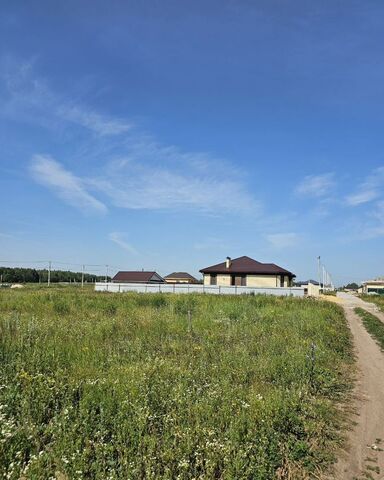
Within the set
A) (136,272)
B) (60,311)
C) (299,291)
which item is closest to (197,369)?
(60,311)

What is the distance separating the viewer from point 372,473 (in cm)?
408

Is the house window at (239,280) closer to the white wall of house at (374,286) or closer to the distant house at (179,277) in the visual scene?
the distant house at (179,277)

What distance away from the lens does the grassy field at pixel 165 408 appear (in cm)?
373

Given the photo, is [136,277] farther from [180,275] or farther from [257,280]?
[257,280]

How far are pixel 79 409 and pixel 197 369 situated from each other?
2380 millimetres

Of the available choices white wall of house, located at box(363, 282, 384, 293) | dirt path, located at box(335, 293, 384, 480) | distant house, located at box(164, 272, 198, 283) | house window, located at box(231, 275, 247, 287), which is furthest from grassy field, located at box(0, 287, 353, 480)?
white wall of house, located at box(363, 282, 384, 293)

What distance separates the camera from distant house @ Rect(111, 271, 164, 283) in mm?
64188

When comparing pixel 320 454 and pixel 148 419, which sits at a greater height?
pixel 148 419

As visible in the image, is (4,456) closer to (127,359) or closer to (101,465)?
(101,465)

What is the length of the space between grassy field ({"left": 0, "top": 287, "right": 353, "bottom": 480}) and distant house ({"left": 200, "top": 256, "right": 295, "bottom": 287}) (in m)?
36.4

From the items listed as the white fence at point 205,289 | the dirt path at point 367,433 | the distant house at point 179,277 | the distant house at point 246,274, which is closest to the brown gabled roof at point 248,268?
the distant house at point 246,274

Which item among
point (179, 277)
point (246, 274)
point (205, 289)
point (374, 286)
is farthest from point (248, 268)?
point (374, 286)

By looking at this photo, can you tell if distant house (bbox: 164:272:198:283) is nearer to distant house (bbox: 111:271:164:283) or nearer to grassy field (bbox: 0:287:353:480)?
distant house (bbox: 111:271:164:283)

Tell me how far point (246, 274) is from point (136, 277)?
25391 millimetres
